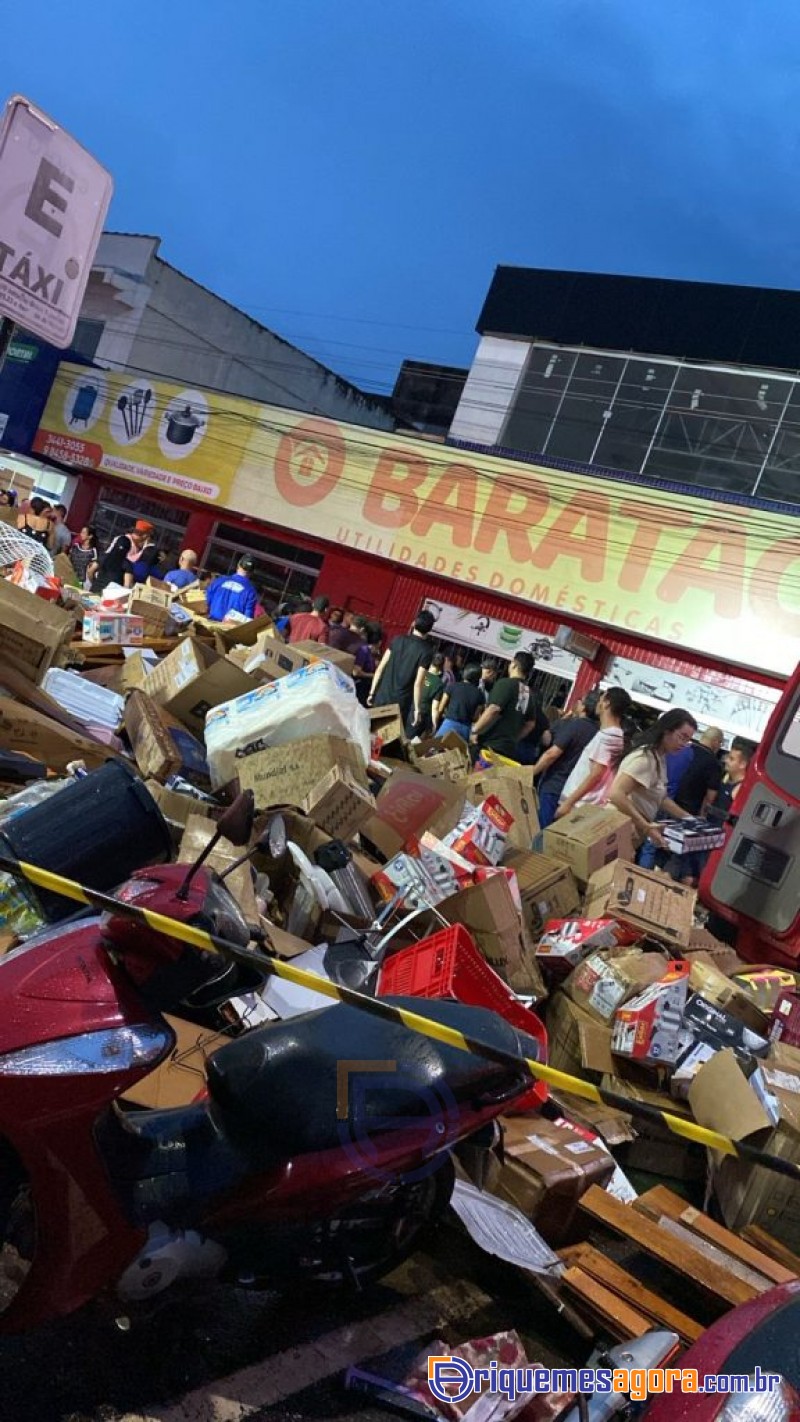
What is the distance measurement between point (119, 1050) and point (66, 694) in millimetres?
4149

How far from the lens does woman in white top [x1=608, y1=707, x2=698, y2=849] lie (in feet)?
19.8

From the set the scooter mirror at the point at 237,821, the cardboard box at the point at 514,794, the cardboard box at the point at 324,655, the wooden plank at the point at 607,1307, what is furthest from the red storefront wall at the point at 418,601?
the scooter mirror at the point at 237,821

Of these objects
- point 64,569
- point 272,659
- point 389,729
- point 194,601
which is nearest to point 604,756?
point 389,729

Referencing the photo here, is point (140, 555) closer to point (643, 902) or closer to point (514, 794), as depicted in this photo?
point (514, 794)

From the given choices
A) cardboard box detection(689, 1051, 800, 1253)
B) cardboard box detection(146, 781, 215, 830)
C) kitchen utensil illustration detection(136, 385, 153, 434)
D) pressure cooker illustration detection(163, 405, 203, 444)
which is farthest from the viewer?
kitchen utensil illustration detection(136, 385, 153, 434)

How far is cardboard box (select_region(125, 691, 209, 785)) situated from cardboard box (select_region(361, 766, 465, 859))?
1057 mm

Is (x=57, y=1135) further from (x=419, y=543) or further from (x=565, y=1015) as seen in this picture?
(x=419, y=543)

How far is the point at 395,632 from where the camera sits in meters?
17.5

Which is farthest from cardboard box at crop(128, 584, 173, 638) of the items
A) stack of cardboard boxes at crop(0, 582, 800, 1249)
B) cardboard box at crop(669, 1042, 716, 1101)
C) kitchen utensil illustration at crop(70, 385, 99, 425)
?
kitchen utensil illustration at crop(70, 385, 99, 425)

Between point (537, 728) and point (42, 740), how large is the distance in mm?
5836

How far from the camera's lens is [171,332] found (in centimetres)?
2670

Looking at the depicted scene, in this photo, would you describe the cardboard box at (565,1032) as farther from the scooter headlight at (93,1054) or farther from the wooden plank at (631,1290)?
the scooter headlight at (93,1054)

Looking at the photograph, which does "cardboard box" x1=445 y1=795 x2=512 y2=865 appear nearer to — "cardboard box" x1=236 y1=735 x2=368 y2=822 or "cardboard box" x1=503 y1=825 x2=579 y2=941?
"cardboard box" x1=503 y1=825 x2=579 y2=941

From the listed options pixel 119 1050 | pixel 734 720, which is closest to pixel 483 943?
pixel 119 1050
